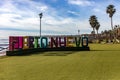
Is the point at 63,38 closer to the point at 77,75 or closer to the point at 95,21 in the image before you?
Answer: the point at 77,75

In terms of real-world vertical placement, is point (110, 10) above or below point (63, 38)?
above

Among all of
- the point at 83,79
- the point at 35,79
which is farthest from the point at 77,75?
the point at 35,79

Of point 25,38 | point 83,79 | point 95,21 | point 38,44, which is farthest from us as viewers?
point 95,21

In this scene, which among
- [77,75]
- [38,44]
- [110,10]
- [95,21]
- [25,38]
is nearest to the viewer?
[77,75]

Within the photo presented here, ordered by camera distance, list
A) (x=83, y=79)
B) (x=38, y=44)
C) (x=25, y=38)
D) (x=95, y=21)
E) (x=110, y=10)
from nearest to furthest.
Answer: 1. (x=83, y=79)
2. (x=25, y=38)
3. (x=38, y=44)
4. (x=110, y=10)
5. (x=95, y=21)

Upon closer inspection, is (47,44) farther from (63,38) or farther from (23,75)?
(23,75)

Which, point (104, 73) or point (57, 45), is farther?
point (57, 45)

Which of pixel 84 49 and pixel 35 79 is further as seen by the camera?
pixel 84 49

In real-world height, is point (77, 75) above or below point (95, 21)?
below

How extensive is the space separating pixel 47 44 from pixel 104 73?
2952 centimetres

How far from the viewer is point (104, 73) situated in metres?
17.1

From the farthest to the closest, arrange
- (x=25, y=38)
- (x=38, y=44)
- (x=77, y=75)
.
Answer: (x=38, y=44), (x=25, y=38), (x=77, y=75)

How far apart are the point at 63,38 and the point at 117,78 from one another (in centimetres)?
3216

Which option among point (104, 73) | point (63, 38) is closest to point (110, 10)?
point (63, 38)
